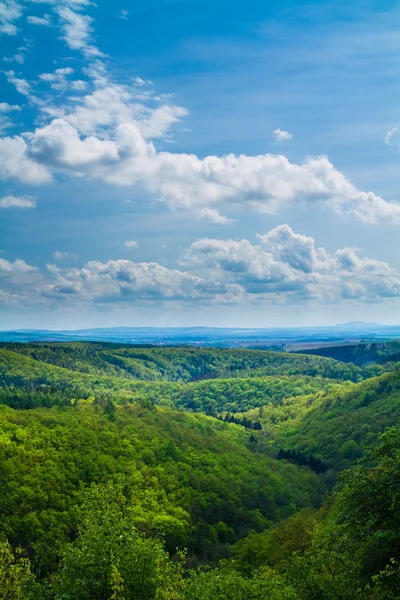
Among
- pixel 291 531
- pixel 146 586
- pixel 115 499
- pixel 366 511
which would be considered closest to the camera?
pixel 366 511

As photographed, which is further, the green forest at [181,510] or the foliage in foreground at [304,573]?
the green forest at [181,510]

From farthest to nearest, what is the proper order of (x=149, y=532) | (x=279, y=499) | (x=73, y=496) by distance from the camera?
1. (x=279, y=499)
2. (x=73, y=496)
3. (x=149, y=532)

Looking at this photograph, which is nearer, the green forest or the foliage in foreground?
the foliage in foreground

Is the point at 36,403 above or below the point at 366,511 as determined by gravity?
below

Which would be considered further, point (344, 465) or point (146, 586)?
point (344, 465)

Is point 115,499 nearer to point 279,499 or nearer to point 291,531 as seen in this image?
point 291,531

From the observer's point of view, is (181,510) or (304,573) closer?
(304,573)

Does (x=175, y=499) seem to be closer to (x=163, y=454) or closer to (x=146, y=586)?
(x=163, y=454)

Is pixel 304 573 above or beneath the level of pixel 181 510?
above

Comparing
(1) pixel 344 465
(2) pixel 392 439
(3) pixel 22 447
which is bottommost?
(1) pixel 344 465

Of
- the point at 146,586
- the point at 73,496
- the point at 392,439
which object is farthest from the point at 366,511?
the point at 73,496
